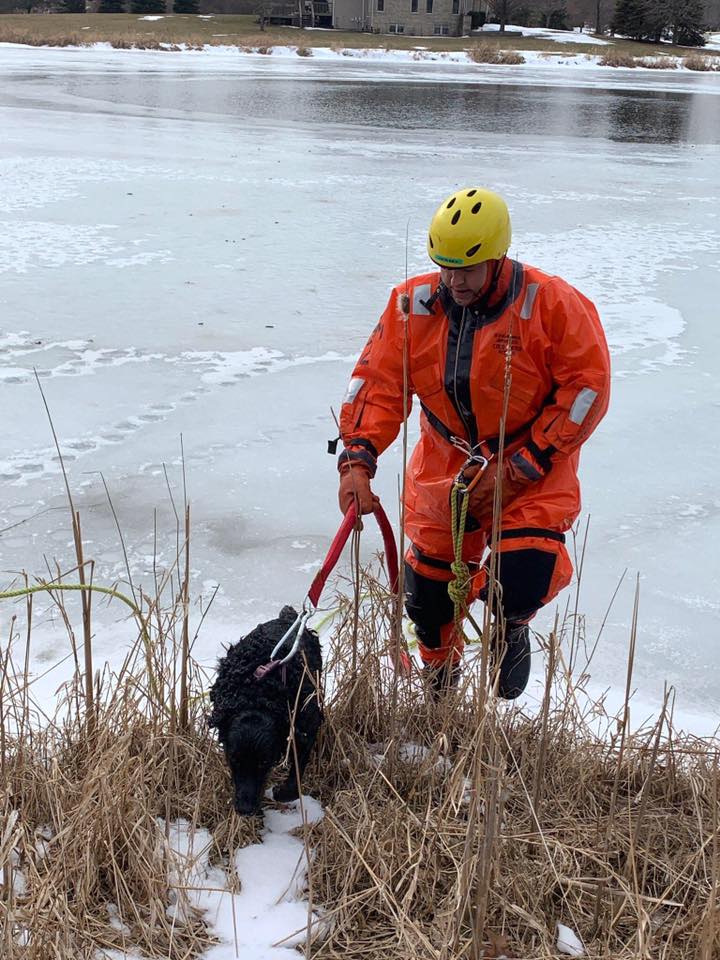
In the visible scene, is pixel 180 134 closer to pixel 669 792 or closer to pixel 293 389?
pixel 293 389

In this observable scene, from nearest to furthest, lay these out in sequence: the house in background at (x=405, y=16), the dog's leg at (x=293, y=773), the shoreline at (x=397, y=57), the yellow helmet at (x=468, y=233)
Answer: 1. the dog's leg at (x=293, y=773)
2. the yellow helmet at (x=468, y=233)
3. the shoreline at (x=397, y=57)
4. the house in background at (x=405, y=16)

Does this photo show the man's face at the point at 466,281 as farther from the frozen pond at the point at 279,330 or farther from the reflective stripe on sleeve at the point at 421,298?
the frozen pond at the point at 279,330

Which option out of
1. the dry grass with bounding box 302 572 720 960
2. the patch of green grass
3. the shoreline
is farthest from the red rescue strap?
the patch of green grass

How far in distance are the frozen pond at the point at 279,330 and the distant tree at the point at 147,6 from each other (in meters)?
48.3

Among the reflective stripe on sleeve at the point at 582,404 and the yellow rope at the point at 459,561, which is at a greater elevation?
the reflective stripe on sleeve at the point at 582,404

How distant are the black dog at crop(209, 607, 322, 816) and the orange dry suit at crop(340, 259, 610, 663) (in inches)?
23.0

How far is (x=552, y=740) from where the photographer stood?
226 centimetres

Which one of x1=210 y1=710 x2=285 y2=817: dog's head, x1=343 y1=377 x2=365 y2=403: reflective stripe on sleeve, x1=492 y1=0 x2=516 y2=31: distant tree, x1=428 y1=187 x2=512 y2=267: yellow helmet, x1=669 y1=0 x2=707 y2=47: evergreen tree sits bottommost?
x1=210 y1=710 x2=285 y2=817: dog's head

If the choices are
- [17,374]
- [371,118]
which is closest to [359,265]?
[17,374]

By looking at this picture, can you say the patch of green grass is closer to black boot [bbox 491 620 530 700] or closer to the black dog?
black boot [bbox 491 620 530 700]

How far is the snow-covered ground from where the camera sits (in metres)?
3.33

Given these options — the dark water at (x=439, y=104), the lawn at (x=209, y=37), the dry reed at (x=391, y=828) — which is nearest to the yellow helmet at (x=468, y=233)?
the dry reed at (x=391, y=828)

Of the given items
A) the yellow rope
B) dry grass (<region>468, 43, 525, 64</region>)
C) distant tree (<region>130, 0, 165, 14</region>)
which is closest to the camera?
the yellow rope

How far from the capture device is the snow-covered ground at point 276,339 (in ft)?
10.9
